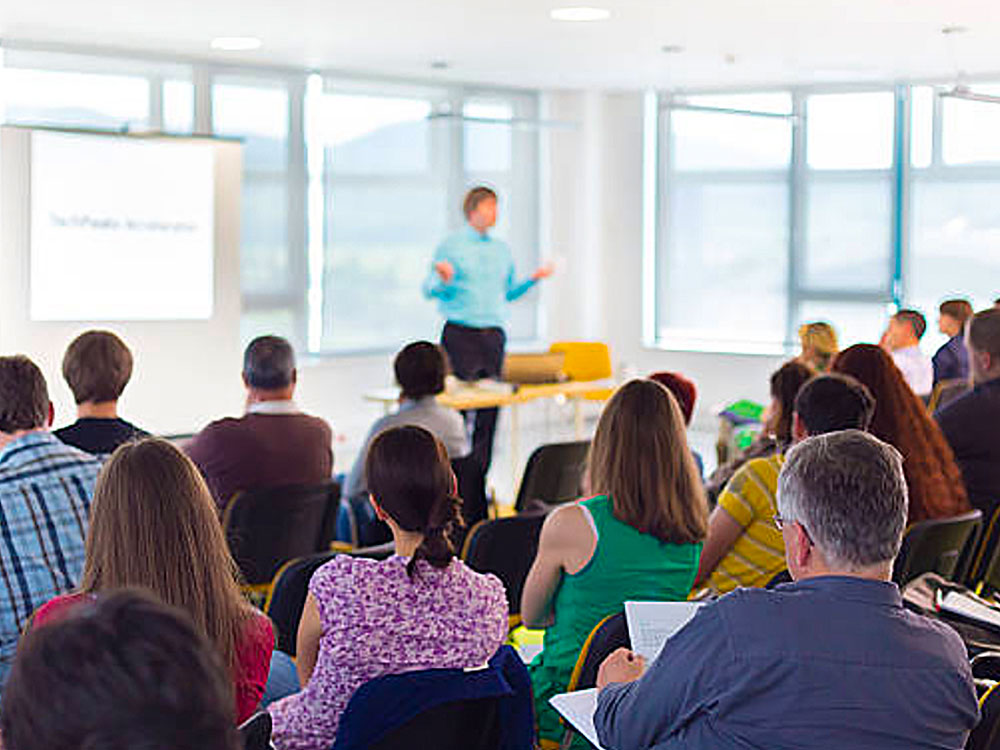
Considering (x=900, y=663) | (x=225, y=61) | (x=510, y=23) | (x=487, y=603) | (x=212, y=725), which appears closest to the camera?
(x=212, y=725)

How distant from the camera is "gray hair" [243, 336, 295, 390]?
4953 mm

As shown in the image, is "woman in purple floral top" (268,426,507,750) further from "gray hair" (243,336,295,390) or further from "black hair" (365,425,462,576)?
"gray hair" (243,336,295,390)

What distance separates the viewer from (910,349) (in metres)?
8.19

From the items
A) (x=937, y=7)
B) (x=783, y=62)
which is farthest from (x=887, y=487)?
(x=783, y=62)

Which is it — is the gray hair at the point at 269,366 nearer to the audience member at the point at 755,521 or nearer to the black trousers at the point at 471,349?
the audience member at the point at 755,521

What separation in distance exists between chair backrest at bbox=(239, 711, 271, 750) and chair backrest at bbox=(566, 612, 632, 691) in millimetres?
756

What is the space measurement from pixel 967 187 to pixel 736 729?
9776 mm

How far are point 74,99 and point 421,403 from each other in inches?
192

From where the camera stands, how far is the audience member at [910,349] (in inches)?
317

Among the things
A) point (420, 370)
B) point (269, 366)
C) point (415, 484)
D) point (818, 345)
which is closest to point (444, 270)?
point (818, 345)

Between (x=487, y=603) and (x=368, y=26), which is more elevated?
(x=368, y=26)

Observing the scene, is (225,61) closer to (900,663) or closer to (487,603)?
(487,603)

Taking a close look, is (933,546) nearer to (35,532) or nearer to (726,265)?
(35,532)

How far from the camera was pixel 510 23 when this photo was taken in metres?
8.23
